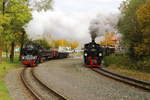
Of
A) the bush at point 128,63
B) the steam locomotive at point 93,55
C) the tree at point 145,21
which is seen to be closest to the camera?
the tree at point 145,21

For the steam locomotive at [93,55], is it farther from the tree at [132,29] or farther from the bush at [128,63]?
the tree at [132,29]

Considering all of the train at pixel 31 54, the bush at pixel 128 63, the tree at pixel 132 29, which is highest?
the tree at pixel 132 29

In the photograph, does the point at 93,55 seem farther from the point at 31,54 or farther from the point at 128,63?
the point at 31,54

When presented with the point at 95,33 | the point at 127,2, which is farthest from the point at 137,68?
the point at 95,33

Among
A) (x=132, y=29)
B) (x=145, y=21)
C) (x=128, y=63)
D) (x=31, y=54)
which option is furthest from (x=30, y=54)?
(x=145, y=21)

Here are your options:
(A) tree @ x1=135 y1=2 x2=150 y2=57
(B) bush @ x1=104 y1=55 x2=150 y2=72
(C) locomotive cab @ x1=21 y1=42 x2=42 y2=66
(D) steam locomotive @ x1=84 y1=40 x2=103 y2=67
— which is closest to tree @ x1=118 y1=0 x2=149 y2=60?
(B) bush @ x1=104 y1=55 x2=150 y2=72

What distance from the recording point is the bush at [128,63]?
65.3ft

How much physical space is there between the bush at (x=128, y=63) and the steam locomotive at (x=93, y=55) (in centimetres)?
129

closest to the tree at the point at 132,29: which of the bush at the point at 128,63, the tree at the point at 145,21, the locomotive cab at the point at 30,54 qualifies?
the bush at the point at 128,63

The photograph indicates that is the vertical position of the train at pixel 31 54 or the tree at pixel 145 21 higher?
the tree at pixel 145 21

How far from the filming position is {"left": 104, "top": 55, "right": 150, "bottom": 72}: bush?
19906 mm

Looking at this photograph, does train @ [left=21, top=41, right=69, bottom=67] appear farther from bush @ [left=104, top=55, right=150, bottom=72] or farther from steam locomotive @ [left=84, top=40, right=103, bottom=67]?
bush @ [left=104, top=55, right=150, bottom=72]

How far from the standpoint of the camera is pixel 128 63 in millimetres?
23062

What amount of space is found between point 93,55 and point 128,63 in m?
4.52
